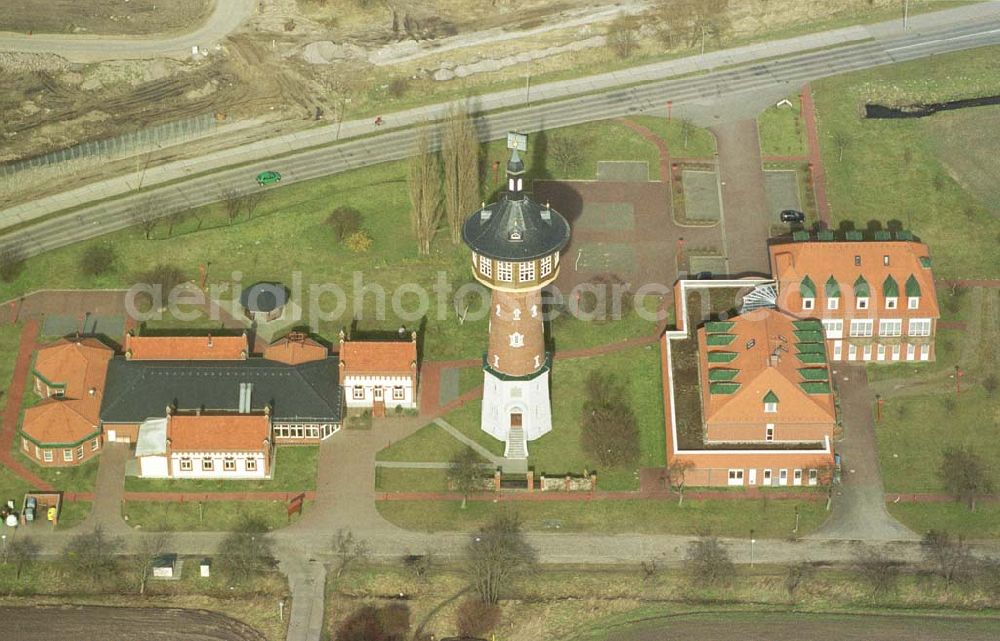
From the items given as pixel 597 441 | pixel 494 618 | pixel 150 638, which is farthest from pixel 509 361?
pixel 150 638

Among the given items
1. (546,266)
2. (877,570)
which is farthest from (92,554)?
(877,570)

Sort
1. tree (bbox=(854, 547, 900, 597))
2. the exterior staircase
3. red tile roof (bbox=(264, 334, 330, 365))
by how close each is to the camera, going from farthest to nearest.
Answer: red tile roof (bbox=(264, 334, 330, 365)) < the exterior staircase < tree (bbox=(854, 547, 900, 597))

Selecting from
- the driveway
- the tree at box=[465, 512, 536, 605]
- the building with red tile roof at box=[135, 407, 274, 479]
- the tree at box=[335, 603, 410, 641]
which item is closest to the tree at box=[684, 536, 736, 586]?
the driveway

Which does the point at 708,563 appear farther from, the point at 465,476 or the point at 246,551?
the point at 246,551

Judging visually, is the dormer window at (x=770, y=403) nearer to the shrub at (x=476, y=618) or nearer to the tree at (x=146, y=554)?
the shrub at (x=476, y=618)

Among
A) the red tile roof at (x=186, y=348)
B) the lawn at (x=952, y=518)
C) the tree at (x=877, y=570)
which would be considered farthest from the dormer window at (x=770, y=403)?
the red tile roof at (x=186, y=348)

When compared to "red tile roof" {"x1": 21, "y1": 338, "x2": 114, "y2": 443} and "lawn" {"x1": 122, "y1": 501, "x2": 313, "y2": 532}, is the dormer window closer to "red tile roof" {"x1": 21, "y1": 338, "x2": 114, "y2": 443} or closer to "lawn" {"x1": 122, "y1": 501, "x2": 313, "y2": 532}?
"lawn" {"x1": 122, "y1": 501, "x2": 313, "y2": 532}

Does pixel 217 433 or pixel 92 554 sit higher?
pixel 217 433
